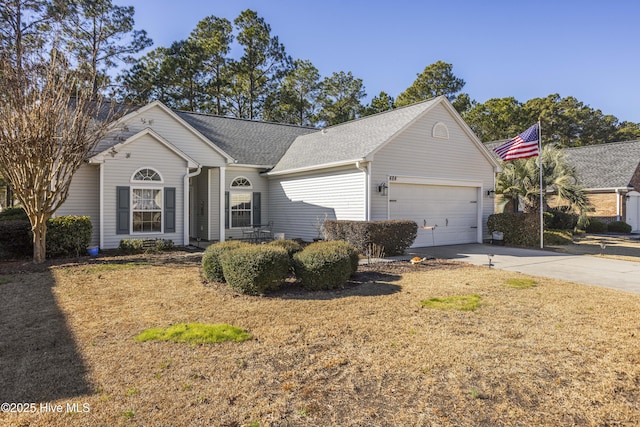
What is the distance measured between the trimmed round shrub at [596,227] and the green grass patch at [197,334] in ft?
81.1

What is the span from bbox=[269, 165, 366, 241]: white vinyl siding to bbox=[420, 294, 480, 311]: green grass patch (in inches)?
252

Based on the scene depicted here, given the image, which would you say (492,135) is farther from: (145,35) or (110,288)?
(110,288)

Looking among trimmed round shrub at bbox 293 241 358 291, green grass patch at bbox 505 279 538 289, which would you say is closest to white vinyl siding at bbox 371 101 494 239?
green grass patch at bbox 505 279 538 289

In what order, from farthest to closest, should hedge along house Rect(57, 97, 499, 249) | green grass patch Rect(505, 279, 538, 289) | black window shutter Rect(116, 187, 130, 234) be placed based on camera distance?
hedge along house Rect(57, 97, 499, 249)
black window shutter Rect(116, 187, 130, 234)
green grass patch Rect(505, 279, 538, 289)

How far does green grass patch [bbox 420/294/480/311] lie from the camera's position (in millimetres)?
6453

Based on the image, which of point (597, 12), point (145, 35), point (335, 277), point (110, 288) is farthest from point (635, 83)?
point (145, 35)

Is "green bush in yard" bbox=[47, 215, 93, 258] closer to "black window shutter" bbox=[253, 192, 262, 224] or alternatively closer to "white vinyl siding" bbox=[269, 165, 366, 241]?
"black window shutter" bbox=[253, 192, 262, 224]

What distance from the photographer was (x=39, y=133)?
1009 centimetres

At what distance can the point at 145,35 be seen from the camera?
93.7 ft

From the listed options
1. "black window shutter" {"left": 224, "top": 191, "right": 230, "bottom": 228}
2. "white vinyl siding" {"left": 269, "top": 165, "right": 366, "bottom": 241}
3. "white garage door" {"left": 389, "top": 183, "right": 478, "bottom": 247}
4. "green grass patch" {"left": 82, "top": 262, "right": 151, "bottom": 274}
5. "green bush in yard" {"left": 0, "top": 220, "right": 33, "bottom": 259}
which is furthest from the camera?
"black window shutter" {"left": 224, "top": 191, "right": 230, "bottom": 228}

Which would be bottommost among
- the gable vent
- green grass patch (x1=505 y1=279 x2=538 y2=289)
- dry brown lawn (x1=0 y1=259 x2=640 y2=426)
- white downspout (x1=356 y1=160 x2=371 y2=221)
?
dry brown lawn (x1=0 y1=259 x2=640 y2=426)

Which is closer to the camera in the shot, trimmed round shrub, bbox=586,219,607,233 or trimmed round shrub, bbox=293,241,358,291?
trimmed round shrub, bbox=293,241,358,291

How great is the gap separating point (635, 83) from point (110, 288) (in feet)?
74.0

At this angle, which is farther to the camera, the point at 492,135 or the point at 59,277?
the point at 492,135
